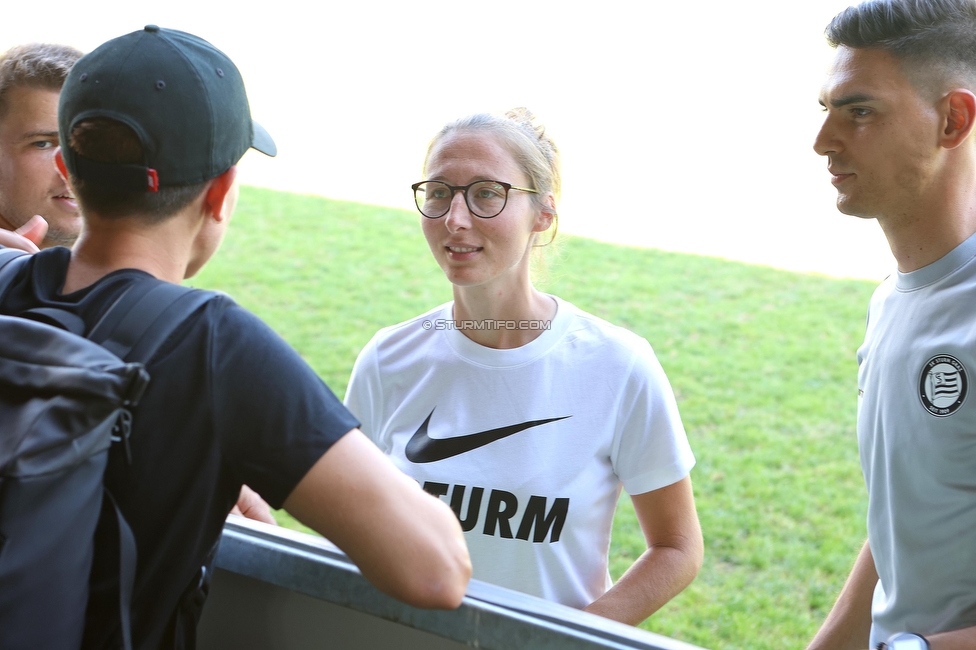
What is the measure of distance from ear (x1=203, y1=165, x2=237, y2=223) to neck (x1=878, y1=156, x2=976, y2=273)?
138 cm

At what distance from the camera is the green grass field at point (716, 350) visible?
4.35 metres

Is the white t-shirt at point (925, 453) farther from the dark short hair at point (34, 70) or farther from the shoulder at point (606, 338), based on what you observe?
the dark short hair at point (34, 70)

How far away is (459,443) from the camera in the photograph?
2.12 meters

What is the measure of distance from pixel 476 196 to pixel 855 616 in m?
1.32

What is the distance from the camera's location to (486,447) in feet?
6.89

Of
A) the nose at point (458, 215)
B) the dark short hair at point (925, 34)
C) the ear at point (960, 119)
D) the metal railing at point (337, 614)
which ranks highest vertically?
the dark short hair at point (925, 34)

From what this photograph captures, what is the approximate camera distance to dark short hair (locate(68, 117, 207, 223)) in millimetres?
1243

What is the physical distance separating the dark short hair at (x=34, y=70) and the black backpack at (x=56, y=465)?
1142 mm

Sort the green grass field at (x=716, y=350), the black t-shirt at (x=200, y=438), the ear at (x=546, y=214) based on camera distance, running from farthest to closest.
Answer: the green grass field at (x=716, y=350) < the ear at (x=546, y=214) < the black t-shirt at (x=200, y=438)

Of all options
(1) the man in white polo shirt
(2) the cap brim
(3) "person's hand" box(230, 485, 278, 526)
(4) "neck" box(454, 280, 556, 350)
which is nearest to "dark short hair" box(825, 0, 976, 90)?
(1) the man in white polo shirt

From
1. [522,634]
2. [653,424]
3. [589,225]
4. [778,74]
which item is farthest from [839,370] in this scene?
[778,74]

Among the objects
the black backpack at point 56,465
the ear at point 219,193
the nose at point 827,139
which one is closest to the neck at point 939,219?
the nose at point 827,139

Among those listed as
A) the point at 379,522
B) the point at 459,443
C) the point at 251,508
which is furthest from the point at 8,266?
the point at 459,443

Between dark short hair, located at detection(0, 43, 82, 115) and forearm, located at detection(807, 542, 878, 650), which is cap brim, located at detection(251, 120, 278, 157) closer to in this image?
dark short hair, located at detection(0, 43, 82, 115)
